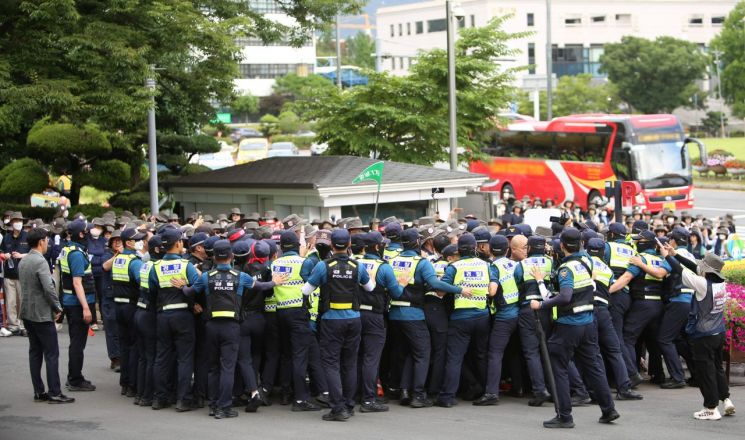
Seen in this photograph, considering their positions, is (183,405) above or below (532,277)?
below

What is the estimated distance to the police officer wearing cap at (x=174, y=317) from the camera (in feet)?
37.7

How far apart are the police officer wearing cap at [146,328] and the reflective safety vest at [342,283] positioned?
194 centimetres

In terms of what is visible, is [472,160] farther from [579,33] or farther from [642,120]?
[579,33]

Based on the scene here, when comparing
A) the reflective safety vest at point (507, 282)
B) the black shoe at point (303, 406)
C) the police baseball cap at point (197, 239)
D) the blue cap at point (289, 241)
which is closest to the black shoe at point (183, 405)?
the black shoe at point (303, 406)

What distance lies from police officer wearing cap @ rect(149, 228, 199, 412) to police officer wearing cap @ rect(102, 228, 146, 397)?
663 mm

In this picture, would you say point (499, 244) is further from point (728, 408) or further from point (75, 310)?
point (75, 310)

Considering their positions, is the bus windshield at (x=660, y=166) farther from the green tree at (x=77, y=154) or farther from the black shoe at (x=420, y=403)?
the black shoe at (x=420, y=403)

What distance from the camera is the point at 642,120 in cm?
3544

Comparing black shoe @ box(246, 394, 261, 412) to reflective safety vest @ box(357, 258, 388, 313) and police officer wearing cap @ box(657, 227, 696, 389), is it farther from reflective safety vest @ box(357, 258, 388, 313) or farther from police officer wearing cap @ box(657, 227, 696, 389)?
police officer wearing cap @ box(657, 227, 696, 389)

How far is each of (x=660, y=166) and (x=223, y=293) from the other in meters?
26.3

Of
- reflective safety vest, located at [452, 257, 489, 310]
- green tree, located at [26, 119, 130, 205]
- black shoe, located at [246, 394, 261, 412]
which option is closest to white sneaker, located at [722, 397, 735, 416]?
reflective safety vest, located at [452, 257, 489, 310]

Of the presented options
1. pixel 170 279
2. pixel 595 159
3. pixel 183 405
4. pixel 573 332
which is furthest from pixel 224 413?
pixel 595 159

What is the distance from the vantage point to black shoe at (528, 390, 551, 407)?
39.7ft

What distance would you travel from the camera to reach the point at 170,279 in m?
11.5
